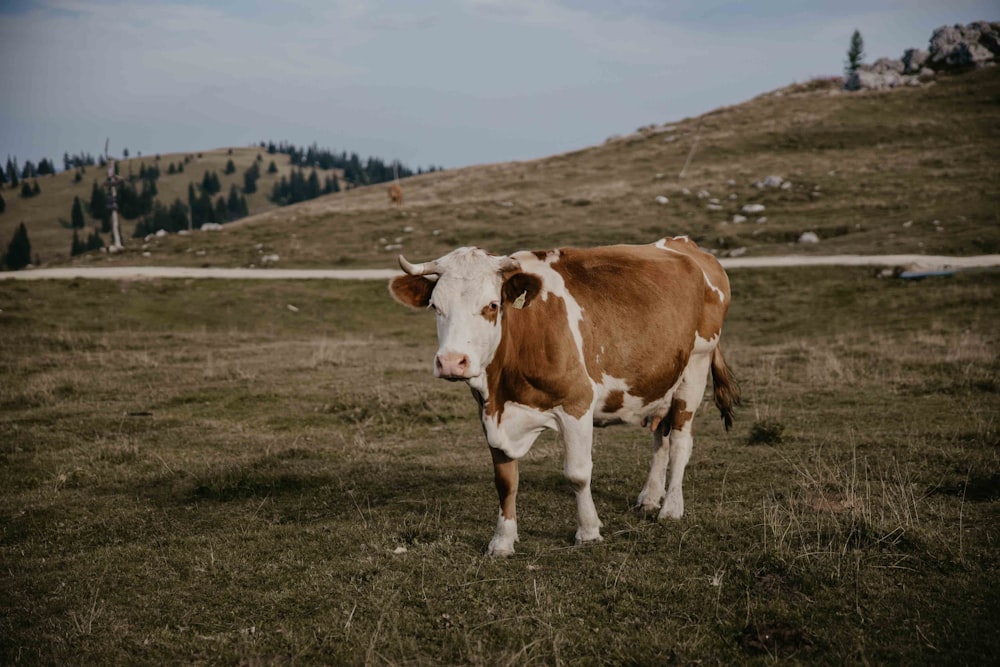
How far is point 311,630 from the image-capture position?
5367mm

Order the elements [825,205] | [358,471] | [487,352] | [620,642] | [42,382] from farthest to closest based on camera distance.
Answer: [825,205] < [42,382] < [358,471] < [487,352] < [620,642]

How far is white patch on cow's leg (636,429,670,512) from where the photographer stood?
8070 mm

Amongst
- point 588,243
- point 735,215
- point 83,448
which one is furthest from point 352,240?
point 83,448

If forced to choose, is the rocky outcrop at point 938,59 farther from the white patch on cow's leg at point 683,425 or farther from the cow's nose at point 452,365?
the cow's nose at point 452,365

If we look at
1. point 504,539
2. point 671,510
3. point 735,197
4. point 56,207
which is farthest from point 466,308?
point 56,207

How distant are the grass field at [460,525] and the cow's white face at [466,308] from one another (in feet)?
5.89

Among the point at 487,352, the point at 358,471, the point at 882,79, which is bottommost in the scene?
the point at 358,471

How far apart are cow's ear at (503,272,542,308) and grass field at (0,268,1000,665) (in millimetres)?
2339

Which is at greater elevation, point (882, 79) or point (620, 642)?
point (882, 79)

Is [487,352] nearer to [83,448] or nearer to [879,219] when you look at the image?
[83,448]

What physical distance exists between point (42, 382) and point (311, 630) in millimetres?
13442

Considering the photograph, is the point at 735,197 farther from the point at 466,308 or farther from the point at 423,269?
the point at 466,308

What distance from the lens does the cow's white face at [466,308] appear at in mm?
6059

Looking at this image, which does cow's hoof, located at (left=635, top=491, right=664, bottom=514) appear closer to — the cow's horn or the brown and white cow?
the brown and white cow
